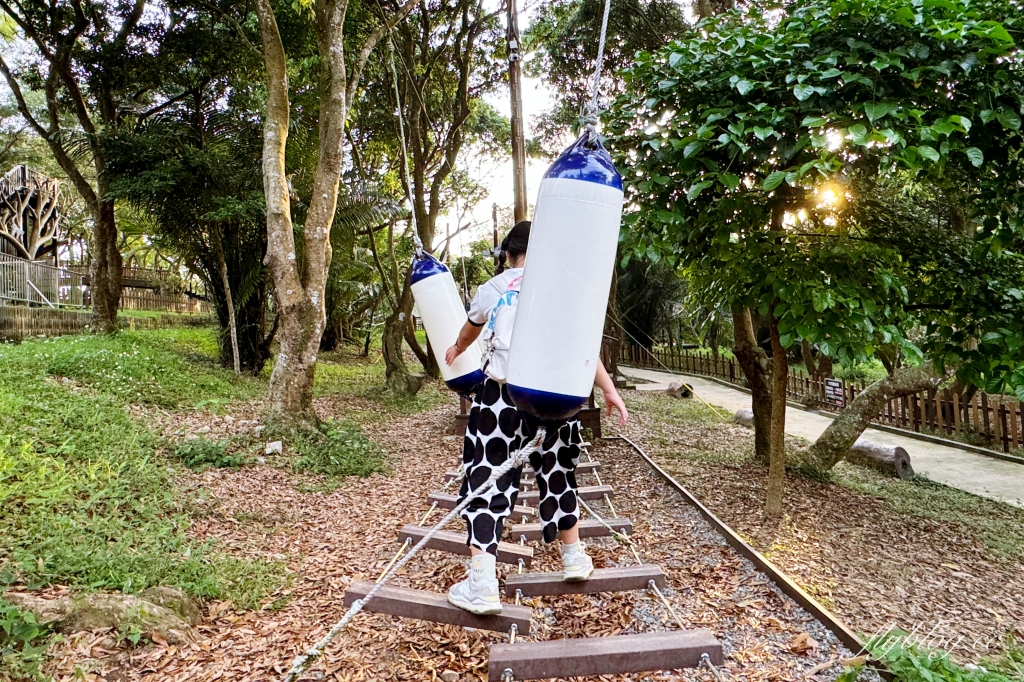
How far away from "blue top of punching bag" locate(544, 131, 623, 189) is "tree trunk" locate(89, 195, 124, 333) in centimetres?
1086

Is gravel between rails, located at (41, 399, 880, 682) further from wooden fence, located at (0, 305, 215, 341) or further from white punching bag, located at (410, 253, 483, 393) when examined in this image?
wooden fence, located at (0, 305, 215, 341)

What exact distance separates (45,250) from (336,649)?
2697cm

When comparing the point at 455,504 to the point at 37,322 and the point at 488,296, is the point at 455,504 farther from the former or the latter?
the point at 37,322

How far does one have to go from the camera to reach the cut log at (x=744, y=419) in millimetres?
10164

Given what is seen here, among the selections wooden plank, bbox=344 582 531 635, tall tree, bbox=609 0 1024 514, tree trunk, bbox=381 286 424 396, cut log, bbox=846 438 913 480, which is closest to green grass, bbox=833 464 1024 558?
cut log, bbox=846 438 913 480

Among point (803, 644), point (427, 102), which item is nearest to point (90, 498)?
point (803, 644)

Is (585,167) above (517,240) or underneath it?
above

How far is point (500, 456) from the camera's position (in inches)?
95.0

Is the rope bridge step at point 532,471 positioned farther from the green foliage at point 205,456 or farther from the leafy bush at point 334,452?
the green foliage at point 205,456

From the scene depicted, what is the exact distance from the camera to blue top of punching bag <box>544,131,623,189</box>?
6.46 feet

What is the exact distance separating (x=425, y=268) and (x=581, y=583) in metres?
2.32

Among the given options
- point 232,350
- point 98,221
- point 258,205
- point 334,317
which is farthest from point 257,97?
point 334,317

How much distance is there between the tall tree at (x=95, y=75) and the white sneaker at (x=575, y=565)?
9971mm

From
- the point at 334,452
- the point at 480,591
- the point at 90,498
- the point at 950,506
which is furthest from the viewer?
the point at 334,452
